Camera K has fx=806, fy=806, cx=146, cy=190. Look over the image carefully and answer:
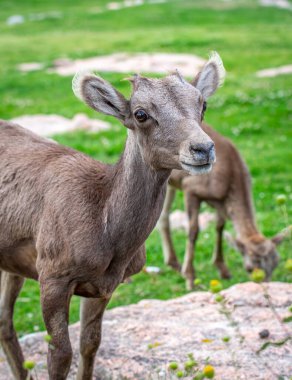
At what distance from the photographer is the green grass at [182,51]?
451 inches

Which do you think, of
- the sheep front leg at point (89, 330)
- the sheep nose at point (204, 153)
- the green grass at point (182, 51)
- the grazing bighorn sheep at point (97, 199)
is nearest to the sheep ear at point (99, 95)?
the grazing bighorn sheep at point (97, 199)

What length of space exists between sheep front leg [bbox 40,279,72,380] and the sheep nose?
137 centimetres

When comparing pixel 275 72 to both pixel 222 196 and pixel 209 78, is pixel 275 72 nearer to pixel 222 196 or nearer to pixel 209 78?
pixel 222 196

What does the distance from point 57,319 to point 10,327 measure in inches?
52.1

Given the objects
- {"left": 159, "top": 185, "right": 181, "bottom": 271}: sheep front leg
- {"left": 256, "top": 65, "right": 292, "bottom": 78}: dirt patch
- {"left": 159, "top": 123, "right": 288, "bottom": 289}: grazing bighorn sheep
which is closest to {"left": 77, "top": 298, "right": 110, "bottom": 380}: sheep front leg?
{"left": 159, "top": 123, "right": 288, "bottom": 289}: grazing bighorn sheep

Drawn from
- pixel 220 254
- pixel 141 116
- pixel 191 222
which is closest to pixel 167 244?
pixel 191 222

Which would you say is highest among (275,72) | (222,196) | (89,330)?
(89,330)

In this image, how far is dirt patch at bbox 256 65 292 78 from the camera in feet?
82.1

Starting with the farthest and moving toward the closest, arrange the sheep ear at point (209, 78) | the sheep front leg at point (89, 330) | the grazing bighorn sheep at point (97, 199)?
the sheep front leg at point (89, 330) < the sheep ear at point (209, 78) < the grazing bighorn sheep at point (97, 199)

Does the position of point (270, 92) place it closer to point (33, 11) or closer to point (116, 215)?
point (116, 215)

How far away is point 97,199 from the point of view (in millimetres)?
5918

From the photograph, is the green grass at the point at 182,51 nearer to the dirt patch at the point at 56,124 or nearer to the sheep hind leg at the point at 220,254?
the sheep hind leg at the point at 220,254

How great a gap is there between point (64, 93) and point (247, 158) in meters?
8.84

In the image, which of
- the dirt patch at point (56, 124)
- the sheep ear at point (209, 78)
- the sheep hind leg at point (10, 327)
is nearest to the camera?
the sheep ear at point (209, 78)
